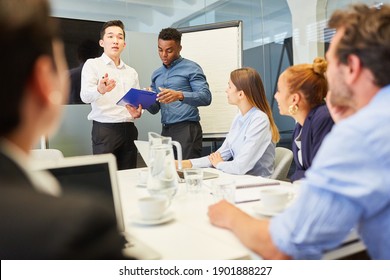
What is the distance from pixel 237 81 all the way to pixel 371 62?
127 cm

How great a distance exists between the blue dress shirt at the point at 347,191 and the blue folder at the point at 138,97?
4.72 ft

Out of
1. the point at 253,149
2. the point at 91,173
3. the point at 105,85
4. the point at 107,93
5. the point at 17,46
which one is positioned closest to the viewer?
the point at 17,46

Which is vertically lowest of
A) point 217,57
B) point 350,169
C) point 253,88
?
point 350,169

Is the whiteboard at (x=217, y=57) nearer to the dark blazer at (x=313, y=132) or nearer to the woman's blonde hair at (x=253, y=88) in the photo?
the woman's blonde hair at (x=253, y=88)

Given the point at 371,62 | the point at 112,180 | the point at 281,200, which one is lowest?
the point at 281,200

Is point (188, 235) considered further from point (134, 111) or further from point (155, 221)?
point (134, 111)

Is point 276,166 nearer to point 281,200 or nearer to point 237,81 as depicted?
point 237,81

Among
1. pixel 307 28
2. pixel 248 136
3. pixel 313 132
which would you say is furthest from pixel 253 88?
pixel 307 28

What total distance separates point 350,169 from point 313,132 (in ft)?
2.88

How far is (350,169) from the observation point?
0.67 metres

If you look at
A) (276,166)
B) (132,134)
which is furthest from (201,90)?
(276,166)

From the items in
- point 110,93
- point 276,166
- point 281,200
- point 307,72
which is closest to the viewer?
point 281,200

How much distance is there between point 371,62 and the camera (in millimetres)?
738

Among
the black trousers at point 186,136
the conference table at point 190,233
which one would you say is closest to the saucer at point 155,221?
the conference table at point 190,233
